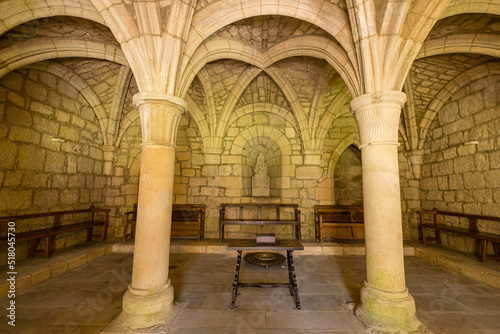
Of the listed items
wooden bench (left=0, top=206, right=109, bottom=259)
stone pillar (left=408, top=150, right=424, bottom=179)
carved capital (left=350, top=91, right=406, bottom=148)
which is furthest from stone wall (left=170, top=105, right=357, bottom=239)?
carved capital (left=350, top=91, right=406, bottom=148)

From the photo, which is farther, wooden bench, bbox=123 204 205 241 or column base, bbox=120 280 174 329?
wooden bench, bbox=123 204 205 241

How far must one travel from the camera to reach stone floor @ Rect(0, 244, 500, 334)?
2.02 metres

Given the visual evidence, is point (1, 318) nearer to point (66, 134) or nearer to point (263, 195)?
point (66, 134)

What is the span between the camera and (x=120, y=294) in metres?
2.64

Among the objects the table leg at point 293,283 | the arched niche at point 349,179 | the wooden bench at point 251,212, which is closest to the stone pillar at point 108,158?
the wooden bench at point 251,212

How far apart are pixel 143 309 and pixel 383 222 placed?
2.59m

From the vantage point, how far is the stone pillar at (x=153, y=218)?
209cm

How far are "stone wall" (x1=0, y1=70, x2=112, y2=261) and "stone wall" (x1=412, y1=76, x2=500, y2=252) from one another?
8.20 meters

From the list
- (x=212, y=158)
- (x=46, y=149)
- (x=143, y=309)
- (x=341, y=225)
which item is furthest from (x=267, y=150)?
(x=46, y=149)

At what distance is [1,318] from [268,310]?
2742 mm

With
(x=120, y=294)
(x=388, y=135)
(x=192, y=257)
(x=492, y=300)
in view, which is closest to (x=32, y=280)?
(x=120, y=294)

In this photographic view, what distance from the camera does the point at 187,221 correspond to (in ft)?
16.8

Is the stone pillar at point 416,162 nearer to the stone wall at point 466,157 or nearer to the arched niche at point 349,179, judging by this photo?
the stone wall at point 466,157

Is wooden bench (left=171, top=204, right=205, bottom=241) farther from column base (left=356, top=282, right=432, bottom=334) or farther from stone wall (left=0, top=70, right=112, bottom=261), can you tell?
column base (left=356, top=282, right=432, bottom=334)
